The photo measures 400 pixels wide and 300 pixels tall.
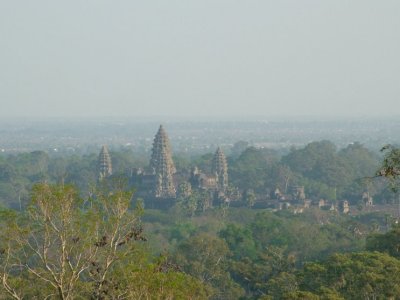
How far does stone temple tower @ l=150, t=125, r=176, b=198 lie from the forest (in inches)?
188

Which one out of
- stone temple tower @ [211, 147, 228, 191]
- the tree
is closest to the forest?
the tree

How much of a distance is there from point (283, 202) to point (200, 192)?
8.50 metres

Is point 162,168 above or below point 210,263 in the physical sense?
below

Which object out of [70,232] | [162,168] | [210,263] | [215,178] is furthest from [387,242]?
[215,178]

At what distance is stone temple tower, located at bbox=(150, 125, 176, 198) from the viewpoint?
315ft

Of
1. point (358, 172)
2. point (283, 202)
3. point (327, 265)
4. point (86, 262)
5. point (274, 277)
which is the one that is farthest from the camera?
point (358, 172)

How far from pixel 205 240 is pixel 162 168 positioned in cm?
4760

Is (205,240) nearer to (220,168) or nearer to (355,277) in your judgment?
(355,277)

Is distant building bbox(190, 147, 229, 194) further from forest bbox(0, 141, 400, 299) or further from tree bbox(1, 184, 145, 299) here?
tree bbox(1, 184, 145, 299)

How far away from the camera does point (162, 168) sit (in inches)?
3846

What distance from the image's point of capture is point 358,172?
375 ft

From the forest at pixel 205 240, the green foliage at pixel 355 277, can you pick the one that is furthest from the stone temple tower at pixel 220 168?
the green foliage at pixel 355 277

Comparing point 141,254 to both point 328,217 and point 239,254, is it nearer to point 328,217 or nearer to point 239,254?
point 239,254

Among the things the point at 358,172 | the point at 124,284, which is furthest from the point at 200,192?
the point at 124,284
